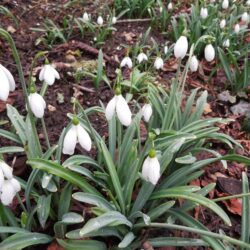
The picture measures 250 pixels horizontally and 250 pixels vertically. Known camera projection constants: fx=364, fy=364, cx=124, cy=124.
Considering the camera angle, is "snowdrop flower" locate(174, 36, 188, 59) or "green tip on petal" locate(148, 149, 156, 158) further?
"snowdrop flower" locate(174, 36, 188, 59)

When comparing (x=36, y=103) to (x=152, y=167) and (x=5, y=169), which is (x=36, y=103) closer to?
(x=5, y=169)

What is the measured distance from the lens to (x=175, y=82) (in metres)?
2.32

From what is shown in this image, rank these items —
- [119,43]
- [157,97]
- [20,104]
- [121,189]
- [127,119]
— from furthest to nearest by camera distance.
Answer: [119,43], [20,104], [157,97], [121,189], [127,119]

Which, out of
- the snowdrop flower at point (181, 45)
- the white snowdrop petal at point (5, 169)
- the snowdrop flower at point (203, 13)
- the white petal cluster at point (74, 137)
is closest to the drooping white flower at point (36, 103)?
the white petal cluster at point (74, 137)

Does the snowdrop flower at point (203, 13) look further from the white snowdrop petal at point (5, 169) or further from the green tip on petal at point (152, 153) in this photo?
the white snowdrop petal at point (5, 169)

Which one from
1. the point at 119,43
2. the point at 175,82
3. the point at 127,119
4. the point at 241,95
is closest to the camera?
the point at 127,119

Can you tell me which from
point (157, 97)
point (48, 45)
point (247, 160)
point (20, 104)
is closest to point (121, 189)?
point (247, 160)

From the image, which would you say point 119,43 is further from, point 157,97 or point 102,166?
point 102,166

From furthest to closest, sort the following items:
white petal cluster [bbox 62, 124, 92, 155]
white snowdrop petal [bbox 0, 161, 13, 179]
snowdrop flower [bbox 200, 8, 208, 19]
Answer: snowdrop flower [bbox 200, 8, 208, 19] → white petal cluster [bbox 62, 124, 92, 155] → white snowdrop petal [bbox 0, 161, 13, 179]

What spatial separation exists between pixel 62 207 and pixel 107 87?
1821 millimetres

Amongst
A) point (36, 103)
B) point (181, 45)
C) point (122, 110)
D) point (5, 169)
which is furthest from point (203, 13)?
point (5, 169)

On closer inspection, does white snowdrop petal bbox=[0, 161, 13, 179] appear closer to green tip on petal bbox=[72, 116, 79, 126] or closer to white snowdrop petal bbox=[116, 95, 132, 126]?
green tip on petal bbox=[72, 116, 79, 126]

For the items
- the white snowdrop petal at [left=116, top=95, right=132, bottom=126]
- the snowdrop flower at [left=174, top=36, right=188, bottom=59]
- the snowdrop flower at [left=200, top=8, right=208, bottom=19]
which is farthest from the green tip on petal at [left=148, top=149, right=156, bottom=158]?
the snowdrop flower at [left=200, top=8, right=208, bottom=19]

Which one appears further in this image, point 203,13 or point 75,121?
point 203,13
